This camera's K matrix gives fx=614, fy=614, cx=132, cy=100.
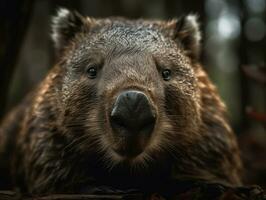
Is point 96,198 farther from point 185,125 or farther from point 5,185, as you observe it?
point 5,185

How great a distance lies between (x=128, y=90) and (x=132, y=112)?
0.33 meters

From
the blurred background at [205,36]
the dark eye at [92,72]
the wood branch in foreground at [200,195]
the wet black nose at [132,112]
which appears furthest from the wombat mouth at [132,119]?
the blurred background at [205,36]

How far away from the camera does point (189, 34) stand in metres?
8.03

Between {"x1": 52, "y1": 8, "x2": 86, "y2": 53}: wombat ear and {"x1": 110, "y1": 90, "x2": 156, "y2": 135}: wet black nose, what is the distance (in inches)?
101

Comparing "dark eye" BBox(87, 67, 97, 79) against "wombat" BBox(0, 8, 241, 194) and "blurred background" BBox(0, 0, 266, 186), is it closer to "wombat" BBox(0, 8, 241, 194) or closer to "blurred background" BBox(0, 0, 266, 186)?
"wombat" BBox(0, 8, 241, 194)

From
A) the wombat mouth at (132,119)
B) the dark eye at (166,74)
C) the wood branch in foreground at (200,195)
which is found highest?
the dark eye at (166,74)

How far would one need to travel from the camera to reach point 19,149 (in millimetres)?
8547

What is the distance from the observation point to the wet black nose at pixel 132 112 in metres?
5.52

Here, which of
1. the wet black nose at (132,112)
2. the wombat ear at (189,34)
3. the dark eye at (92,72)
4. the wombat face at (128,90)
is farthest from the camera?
the wombat ear at (189,34)

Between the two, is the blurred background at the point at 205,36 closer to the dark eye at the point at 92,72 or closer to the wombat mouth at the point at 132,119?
the dark eye at the point at 92,72

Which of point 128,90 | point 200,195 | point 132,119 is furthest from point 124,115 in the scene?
point 200,195

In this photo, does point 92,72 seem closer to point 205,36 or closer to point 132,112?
point 132,112

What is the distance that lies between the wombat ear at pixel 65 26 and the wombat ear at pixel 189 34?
4.04 ft

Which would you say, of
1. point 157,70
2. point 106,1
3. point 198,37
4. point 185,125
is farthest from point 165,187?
point 106,1
